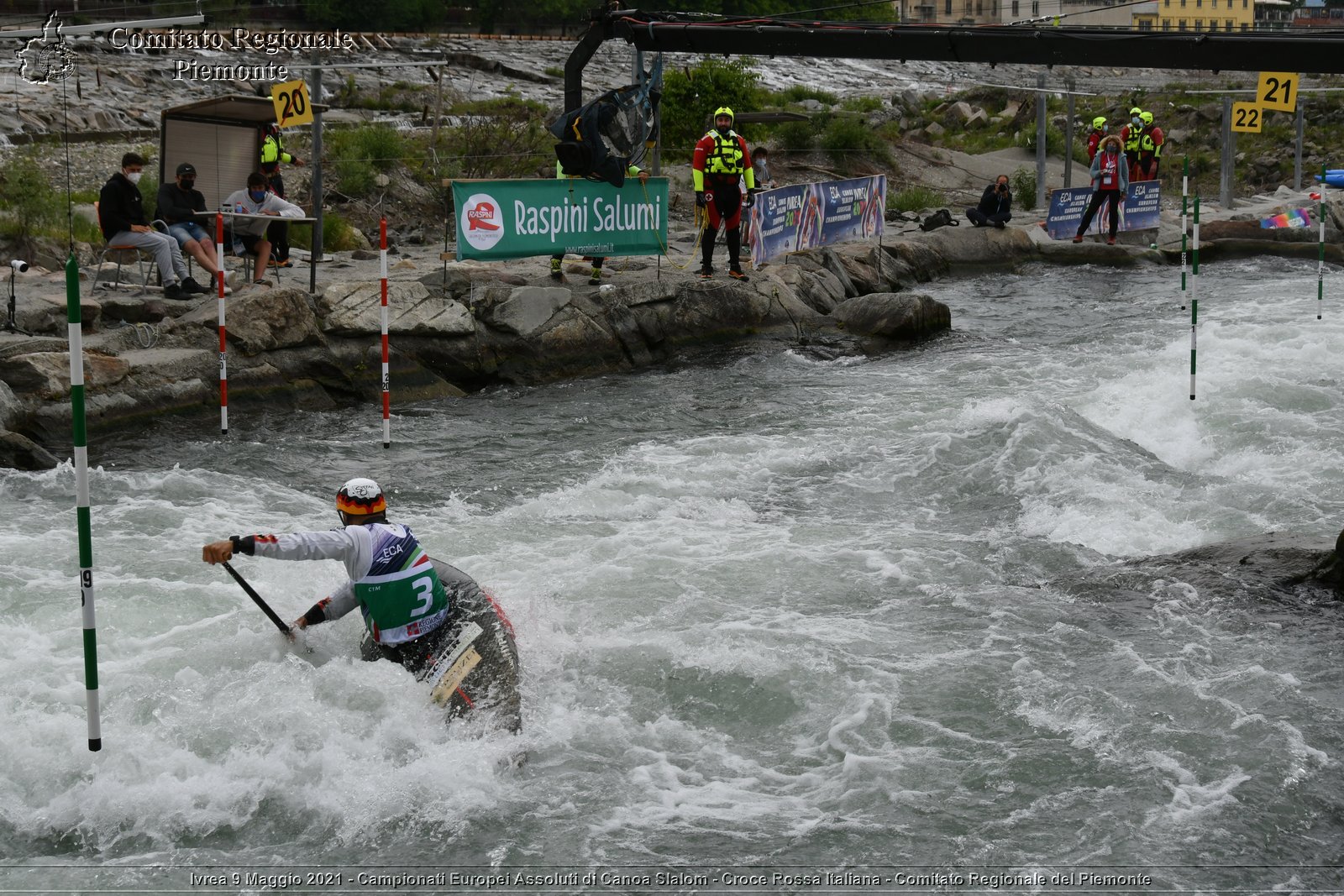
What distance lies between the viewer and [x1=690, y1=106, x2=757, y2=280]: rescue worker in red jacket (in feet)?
51.3

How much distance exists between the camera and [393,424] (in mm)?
12766

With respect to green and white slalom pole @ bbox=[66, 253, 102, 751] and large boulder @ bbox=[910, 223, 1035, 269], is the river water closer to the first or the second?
green and white slalom pole @ bbox=[66, 253, 102, 751]

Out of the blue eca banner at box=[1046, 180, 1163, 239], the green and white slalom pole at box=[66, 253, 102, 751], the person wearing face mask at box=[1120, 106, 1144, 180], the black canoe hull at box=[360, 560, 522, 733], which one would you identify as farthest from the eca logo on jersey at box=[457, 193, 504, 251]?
the person wearing face mask at box=[1120, 106, 1144, 180]

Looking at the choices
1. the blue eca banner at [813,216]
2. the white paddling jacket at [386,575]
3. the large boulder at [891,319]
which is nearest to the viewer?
the white paddling jacket at [386,575]

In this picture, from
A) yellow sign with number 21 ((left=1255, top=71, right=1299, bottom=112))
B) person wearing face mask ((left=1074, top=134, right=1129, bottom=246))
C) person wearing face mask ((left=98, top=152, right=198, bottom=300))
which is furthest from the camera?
person wearing face mask ((left=1074, top=134, right=1129, bottom=246))

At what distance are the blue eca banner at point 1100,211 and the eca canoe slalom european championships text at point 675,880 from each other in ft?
61.0

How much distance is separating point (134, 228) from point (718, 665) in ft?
27.6

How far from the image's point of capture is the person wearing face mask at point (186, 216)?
13.4 m

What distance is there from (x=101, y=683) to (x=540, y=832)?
101 inches

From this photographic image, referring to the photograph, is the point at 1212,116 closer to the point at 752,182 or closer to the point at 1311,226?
the point at 1311,226

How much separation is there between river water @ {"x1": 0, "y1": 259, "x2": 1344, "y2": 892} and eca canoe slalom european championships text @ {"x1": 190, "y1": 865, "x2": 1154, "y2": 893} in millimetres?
18

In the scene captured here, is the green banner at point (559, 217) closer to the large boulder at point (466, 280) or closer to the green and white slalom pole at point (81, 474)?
the large boulder at point (466, 280)

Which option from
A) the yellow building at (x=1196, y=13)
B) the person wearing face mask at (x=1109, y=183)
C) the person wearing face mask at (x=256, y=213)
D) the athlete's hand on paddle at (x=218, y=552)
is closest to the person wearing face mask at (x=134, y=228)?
the person wearing face mask at (x=256, y=213)

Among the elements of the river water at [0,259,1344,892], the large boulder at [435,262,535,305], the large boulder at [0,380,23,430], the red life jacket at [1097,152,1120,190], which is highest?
the red life jacket at [1097,152,1120,190]
